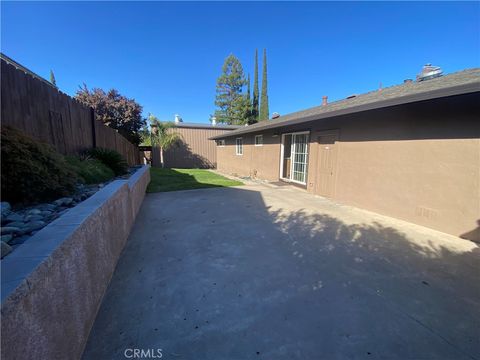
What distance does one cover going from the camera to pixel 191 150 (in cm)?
2028

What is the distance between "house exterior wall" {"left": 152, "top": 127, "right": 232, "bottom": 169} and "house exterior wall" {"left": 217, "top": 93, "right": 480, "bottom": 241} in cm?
1522

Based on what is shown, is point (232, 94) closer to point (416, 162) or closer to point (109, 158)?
point (109, 158)

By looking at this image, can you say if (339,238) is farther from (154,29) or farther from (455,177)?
(154,29)

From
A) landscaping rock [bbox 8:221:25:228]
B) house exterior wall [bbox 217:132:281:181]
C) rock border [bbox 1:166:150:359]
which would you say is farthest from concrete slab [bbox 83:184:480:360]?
house exterior wall [bbox 217:132:281:181]

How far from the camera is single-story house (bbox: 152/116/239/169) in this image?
19.5m

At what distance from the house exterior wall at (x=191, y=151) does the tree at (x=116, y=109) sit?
8.53 ft

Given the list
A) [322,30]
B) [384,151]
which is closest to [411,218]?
[384,151]

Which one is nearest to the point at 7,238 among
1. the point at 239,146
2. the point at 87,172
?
the point at 87,172

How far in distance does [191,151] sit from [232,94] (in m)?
14.6

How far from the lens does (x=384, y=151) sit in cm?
535

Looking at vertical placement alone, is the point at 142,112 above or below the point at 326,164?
above

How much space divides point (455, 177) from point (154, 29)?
13922mm

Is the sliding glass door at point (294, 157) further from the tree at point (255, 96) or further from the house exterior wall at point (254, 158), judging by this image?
the tree at point (255, 96)

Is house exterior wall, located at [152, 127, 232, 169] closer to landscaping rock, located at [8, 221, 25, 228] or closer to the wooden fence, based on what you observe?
the wooden fence
